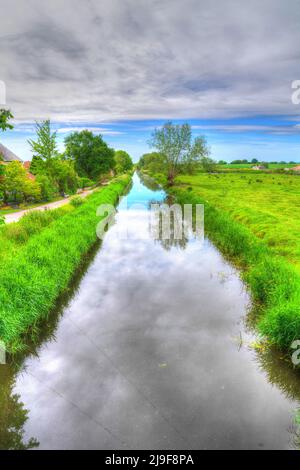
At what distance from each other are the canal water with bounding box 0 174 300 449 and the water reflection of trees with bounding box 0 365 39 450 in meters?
0.02

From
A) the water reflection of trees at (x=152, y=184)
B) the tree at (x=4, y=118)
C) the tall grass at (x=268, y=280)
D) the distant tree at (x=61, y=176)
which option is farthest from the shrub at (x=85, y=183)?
the tree at (x=4, y=118)

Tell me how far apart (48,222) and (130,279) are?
8.24 m

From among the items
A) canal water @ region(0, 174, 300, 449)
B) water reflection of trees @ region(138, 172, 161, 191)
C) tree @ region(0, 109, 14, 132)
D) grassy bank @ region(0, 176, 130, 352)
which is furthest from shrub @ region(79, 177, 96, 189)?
tree @ region(0, 109, 14, 132)

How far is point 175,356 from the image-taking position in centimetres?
703

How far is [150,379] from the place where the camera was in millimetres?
6227

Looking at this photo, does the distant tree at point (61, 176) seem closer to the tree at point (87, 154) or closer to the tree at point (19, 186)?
the tree at point (19, 186)

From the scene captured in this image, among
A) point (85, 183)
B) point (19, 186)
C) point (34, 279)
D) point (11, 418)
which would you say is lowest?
point (11, 418)

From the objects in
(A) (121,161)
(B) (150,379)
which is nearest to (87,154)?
(B) (150,379)

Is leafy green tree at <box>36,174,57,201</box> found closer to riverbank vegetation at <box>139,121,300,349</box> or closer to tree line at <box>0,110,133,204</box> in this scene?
tree line at <box>0,110,133,204</box>

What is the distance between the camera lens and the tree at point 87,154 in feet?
165

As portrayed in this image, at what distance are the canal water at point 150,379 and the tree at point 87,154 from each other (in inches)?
1717

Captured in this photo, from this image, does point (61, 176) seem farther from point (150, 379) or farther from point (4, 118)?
point (150, 379)

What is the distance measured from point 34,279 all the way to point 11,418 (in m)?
4.16
